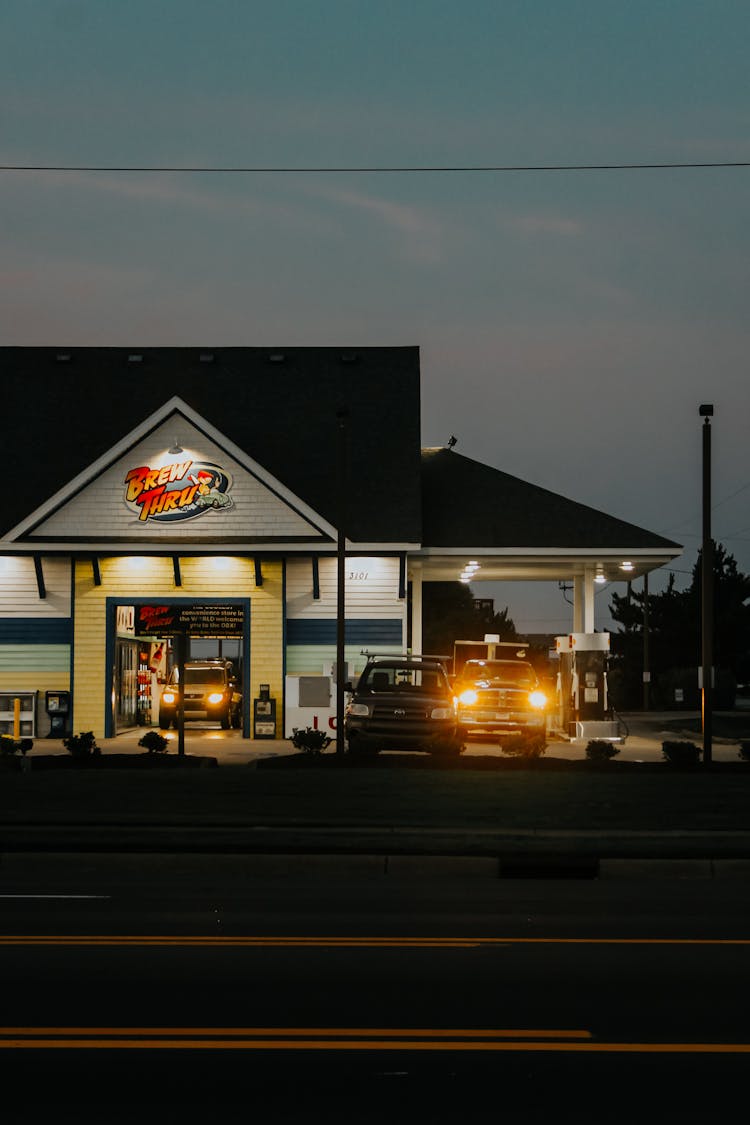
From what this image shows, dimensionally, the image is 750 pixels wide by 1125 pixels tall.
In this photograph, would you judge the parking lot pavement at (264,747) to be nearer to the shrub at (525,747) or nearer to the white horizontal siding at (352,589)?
the shrub at (525,747)

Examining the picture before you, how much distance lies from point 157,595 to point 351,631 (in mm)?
4662

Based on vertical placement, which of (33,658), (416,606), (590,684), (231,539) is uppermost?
(231,539)

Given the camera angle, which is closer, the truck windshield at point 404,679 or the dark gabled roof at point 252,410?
the truck windshield at point 404,679

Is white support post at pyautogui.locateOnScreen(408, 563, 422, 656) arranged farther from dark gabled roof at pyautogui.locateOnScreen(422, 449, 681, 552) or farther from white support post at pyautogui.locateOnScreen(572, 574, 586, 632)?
white support post at pyautogui.locateOnScreen(572, 574, 586, 632)

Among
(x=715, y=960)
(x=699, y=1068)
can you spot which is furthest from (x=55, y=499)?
(x=699, y=1068)

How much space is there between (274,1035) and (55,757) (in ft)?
55.9

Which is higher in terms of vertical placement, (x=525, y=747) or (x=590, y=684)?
(x=590, y=684)

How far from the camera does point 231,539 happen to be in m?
34.8

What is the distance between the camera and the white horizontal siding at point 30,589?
3541cm

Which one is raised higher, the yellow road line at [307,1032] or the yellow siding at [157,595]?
the yellow siding at [157,595]

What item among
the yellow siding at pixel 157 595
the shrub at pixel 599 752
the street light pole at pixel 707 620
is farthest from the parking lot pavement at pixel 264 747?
the shrub at pixel 599 752

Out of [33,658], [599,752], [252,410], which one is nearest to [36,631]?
[33,658]

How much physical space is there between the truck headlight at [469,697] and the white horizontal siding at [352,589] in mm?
4082

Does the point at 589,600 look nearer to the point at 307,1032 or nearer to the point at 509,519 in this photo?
the point at 509,519
